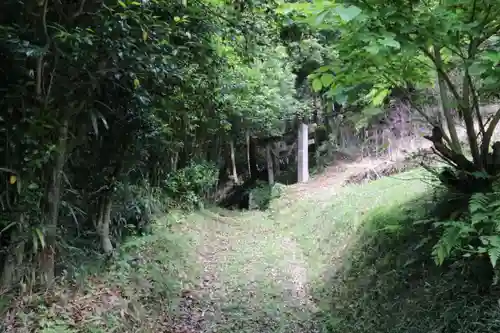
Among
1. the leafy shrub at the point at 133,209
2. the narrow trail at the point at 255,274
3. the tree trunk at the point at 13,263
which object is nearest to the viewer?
the tree trunk at the point at 13,263

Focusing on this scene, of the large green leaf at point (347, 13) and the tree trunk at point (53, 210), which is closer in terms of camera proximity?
the large green leaf at point (347, 13)

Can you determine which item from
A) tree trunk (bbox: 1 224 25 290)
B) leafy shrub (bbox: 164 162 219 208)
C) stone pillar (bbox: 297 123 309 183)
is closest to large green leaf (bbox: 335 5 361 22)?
tree trunk (bbox: 1 224 25 290)

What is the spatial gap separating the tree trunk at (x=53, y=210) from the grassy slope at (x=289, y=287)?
35cm

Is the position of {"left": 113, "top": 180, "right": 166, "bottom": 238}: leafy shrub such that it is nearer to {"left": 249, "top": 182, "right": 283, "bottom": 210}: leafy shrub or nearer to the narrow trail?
the narrow trail

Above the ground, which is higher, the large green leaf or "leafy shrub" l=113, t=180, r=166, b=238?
the large green leaf

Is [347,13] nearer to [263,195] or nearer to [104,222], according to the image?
[104,222]

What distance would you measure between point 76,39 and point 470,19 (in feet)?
10.7

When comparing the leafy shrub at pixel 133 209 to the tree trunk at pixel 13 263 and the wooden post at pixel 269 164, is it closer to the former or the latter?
the tree trunk at pixel 13 263

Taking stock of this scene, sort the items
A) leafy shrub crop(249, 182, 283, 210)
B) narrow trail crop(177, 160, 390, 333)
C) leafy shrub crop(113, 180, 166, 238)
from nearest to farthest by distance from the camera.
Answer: narrow trail crop(177, 160, 390, 333), leafy shrub crop(113, 180, 166, 238), leafy shrub crop(249, 182, 283, 210)

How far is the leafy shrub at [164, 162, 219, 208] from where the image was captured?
1091cm

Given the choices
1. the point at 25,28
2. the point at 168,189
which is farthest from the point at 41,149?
the point at 168,189

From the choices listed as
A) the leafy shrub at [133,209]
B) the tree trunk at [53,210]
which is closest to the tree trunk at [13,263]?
the tree trunk at [53,210]

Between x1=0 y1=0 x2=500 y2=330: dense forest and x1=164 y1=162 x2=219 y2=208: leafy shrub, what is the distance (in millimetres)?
3762

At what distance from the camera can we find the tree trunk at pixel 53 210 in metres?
4.14
